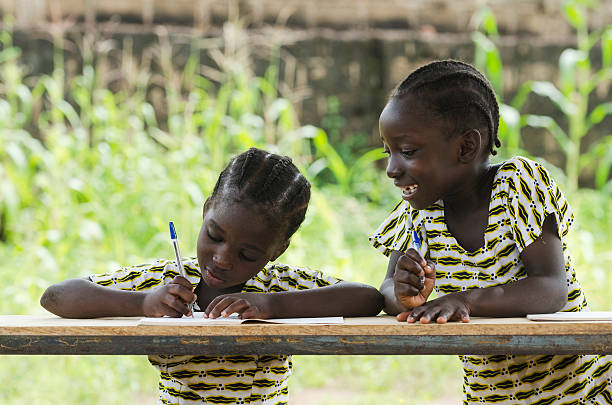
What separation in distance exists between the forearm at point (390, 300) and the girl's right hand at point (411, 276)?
16 centimetres

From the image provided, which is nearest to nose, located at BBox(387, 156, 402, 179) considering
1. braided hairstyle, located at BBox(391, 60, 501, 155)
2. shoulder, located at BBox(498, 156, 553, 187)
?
braided hairstyle, located at BBox(391, 60, 501, 155)

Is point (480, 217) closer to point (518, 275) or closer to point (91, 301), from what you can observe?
point (518, 275)

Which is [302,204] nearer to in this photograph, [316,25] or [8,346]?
[8,346]

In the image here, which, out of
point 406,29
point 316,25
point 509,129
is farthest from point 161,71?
point 509,129

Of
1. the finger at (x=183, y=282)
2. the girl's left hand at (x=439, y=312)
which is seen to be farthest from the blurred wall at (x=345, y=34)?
the girl's left hand at (x=439, y=312)

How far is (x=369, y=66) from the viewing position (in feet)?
21.9

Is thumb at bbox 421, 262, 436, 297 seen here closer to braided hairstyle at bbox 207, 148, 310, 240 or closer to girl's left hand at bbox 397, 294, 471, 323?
girl's left hand at bbox 397, 294, 471, 323

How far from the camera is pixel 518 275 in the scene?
227cm

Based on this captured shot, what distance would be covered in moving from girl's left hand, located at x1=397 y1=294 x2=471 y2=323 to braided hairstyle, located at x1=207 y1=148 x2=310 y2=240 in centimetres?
51

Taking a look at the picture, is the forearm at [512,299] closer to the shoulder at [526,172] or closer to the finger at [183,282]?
the shoulder at [526,172]

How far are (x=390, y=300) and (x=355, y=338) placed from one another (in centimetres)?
54

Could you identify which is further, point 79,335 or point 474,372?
point 474,372

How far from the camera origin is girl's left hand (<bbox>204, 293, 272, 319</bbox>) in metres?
2.03

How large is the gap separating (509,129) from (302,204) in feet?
10.9
